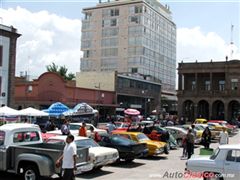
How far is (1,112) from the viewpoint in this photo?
26281mm

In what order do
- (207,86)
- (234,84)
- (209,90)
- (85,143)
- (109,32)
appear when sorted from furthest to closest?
(109,32)
(207,86)
(209,90)
(234,84)
(85,143)

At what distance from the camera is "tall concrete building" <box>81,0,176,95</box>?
4508 inches

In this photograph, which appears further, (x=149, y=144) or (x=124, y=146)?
(x=149, y=144)

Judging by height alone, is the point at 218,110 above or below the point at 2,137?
above

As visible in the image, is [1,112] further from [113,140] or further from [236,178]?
[236,178]

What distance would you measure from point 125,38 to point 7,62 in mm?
77082

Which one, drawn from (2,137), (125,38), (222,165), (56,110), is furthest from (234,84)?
(2,137)

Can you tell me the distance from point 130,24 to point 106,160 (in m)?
103

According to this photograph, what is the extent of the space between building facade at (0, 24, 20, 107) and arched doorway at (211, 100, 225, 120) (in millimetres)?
46933

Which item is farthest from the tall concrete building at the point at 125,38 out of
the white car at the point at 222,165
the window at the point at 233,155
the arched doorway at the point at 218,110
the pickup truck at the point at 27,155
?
the window at the point at 233,155

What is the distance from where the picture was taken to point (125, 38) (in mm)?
116750

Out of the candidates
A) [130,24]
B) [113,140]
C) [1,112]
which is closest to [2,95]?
[1,112]

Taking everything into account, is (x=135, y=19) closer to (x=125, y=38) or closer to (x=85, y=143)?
(x=125, y=38)

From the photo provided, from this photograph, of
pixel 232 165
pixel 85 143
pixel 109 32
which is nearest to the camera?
pixel 232 165
